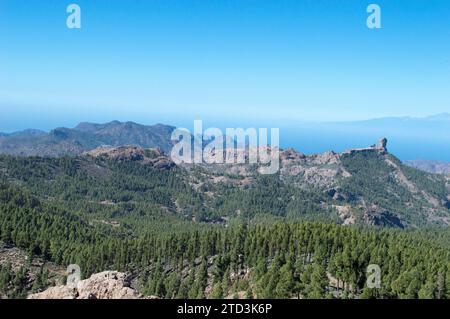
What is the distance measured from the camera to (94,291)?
200ft

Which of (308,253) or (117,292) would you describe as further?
(308,253)

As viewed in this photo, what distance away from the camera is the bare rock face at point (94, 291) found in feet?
191

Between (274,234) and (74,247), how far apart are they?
60.5 m

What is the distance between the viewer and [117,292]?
2430 inches

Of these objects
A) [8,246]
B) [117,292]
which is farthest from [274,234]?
[8,246]

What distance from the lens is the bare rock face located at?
58216mm

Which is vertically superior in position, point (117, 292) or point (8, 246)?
point (117, 292)

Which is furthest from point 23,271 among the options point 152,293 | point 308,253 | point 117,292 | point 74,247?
point 308,253

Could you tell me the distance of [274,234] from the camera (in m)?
104

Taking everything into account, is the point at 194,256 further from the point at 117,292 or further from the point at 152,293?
the point at 117,292

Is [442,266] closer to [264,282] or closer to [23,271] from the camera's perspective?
[264,282]
